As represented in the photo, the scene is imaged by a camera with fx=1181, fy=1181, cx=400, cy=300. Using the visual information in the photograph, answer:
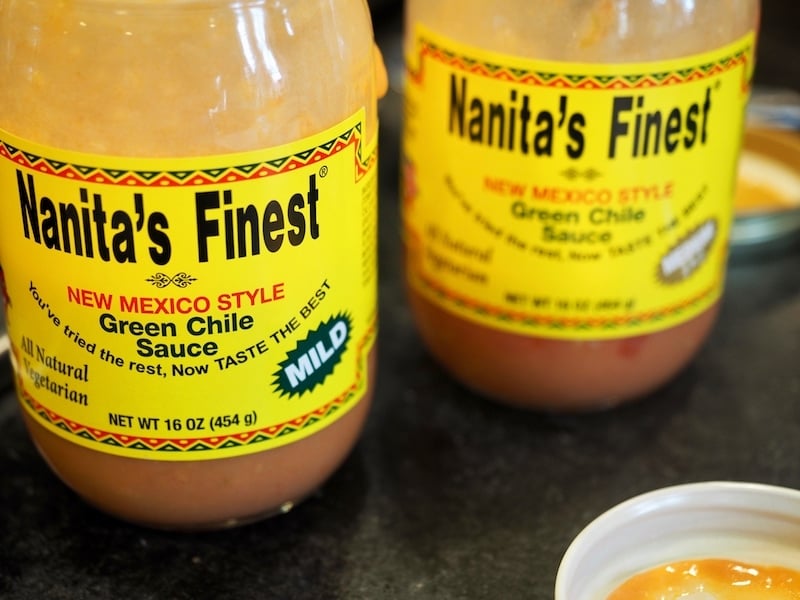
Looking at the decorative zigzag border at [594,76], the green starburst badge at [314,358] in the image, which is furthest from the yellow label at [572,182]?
the green starburst badge at [314,358]

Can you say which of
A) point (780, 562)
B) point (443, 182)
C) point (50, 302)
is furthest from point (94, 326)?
point (780, 562)

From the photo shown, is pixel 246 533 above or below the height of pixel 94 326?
below

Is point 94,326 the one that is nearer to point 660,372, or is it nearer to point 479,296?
point 479,296

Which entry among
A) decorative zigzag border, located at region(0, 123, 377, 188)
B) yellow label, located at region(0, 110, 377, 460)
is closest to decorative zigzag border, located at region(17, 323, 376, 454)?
yellow label, located at region(0, 110, 377, 460)

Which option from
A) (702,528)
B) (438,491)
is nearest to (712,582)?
(702,528)

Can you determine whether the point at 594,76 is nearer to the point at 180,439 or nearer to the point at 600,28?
the point at 600,28

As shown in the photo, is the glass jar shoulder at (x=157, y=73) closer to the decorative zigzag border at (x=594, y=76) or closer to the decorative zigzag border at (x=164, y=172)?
the decorative zigzag border at (x=164, y=172)

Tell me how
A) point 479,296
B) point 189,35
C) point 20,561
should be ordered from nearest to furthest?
1. point 189,35
2. point 20,561
3. point 479,296

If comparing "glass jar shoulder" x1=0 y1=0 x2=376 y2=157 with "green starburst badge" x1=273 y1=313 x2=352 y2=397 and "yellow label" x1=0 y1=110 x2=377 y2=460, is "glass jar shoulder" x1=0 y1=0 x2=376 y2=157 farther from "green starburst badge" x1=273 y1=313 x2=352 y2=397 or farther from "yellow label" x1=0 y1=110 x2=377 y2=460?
"green starburst badge" x1=273 y1=313 x2=352 y2=397
